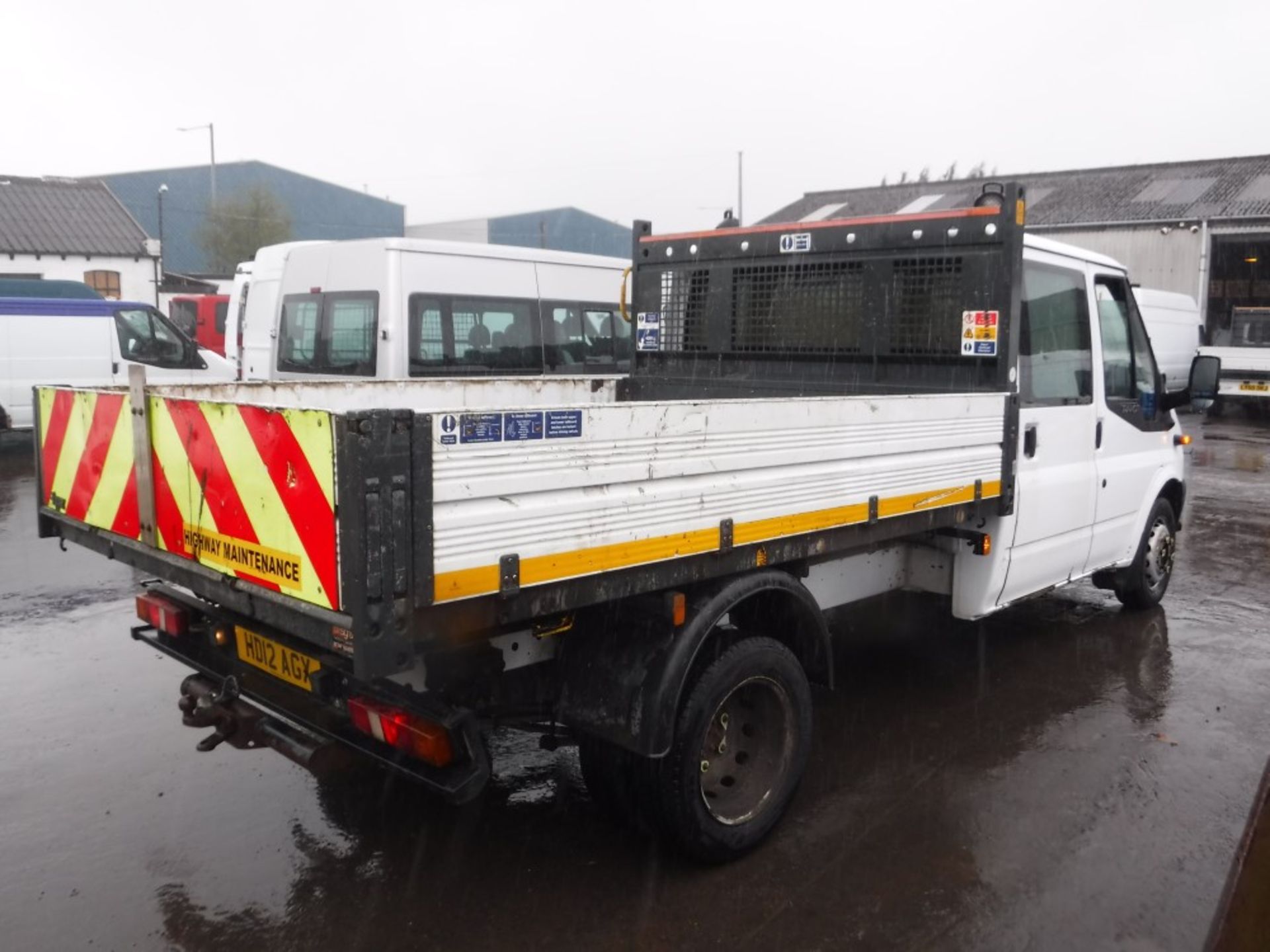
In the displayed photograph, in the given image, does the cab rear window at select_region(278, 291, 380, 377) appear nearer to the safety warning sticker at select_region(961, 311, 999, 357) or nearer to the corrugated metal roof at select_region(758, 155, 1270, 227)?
the safety warning sticker at select_region(961, 311, 999, 357)

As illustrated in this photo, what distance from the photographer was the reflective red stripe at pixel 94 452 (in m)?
3.53

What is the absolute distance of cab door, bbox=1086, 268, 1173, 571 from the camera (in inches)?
228

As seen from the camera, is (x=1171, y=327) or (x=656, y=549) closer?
(x=656, y=549)

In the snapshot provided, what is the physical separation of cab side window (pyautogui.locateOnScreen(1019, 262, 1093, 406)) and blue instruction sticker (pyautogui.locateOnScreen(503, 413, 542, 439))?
296 centimetres

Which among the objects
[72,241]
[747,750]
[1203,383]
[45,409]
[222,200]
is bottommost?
[747,750]

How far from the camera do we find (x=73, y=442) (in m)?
3.80

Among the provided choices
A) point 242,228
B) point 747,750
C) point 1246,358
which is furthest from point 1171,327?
point 242,228

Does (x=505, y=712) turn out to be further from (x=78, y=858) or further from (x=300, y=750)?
(x=78, y=858)

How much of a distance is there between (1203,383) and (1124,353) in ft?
1.61

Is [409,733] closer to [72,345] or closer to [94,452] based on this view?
[94,452]

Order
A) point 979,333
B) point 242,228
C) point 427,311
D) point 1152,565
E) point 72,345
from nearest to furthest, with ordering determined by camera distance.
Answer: point 979,333, point 1152,565, point 427,311, point 72,345, point 242,228

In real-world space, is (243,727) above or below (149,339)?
below

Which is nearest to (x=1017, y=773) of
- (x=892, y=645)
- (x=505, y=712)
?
(x=892, y=645)

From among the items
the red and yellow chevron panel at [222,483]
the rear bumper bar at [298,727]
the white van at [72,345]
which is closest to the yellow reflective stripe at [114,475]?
the red and yellow chevron panel at [222,483]
